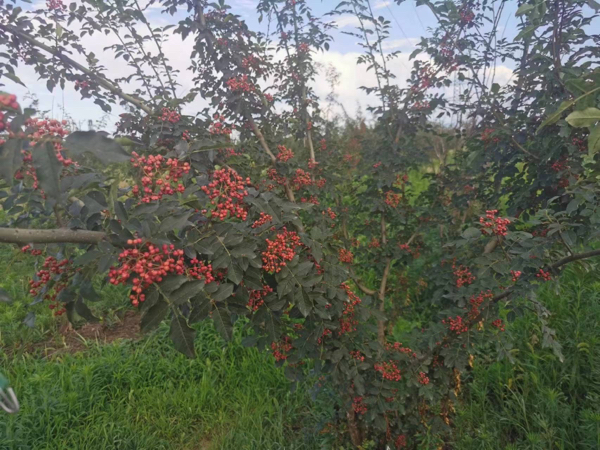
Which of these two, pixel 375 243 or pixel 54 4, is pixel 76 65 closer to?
pixel 54 4

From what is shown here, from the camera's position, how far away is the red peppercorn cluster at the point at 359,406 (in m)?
2.37

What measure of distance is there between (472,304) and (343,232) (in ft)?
3.51

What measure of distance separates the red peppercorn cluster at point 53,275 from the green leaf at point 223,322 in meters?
0.51

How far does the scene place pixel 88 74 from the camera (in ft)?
7.69

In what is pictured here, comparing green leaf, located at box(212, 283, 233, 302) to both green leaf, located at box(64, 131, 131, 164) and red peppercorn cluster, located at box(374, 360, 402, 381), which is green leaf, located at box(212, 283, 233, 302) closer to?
green leaf, located at box(64, 131, 131, 164)

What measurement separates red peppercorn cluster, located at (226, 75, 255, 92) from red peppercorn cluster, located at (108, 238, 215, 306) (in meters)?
1.37

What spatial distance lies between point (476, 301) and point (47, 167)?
1.98 meters

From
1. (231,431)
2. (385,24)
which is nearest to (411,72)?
(385,24)

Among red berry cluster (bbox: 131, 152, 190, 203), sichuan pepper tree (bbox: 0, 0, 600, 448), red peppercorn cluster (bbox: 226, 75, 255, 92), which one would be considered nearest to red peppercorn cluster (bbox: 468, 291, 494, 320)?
sichuan pepper tree (bbox: 0, 0, 600, 448)

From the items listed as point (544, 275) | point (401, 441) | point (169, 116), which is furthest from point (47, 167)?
point (401, 441)

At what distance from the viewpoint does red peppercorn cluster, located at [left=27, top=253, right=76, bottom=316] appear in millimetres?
1396

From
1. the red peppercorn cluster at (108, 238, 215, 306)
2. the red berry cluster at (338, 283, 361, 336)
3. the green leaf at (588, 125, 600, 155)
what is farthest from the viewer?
the red berry cluster at (338, 283, 361, 336)

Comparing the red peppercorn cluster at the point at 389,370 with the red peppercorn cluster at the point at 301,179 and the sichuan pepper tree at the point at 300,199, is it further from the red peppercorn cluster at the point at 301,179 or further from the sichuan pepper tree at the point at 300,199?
the red peppercorn cluster at the point at 301,179

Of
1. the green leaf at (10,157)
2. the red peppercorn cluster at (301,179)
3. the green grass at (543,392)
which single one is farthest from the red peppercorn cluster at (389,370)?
the green leaf at (10,157)
